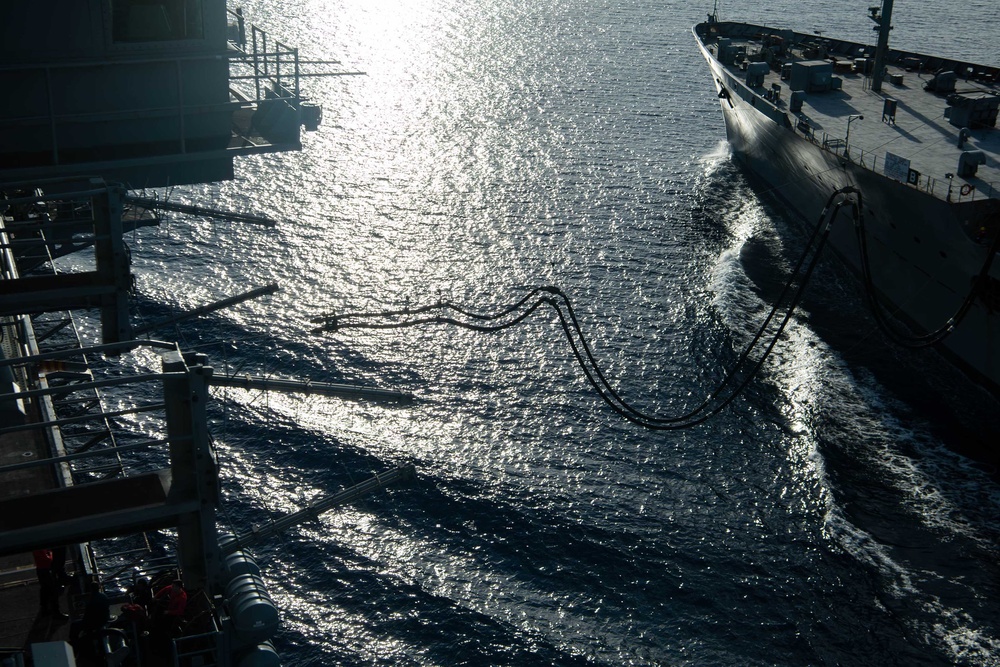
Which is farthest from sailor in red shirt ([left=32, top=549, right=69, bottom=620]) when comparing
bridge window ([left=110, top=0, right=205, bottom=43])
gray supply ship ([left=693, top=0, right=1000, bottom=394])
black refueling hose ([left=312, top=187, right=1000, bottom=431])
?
gray supply ship ([left=693, top=0, right=1000, bottom=394])

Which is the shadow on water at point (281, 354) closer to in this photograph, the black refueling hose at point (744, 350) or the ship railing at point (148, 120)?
the black refueling hose at point (744, 350)

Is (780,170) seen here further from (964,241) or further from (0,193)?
(0,193)

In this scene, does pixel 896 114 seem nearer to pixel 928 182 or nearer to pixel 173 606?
pixel 928 182

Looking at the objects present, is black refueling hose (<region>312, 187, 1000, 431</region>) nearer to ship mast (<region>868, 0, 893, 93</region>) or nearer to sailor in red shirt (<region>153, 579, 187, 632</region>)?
ship mast (<region>868, 0, 893, 93</region>)

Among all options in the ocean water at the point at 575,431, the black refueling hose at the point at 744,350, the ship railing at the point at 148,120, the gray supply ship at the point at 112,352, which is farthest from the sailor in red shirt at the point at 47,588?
the black refueling hose at the point at 744,350

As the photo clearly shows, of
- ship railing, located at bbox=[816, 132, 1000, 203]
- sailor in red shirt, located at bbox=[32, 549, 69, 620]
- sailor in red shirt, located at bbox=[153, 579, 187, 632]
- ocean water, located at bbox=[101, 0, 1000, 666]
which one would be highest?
ship railing, located at bbox=[816, 132, 1000, 203]

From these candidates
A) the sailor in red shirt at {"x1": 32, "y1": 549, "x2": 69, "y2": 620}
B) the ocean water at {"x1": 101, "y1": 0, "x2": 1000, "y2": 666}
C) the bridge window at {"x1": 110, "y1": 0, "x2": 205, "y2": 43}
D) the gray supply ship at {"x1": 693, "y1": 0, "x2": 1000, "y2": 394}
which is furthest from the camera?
the gray supply ship at {"x1": 693, "y1": 0, "x2": 1000, "y2": 394}
